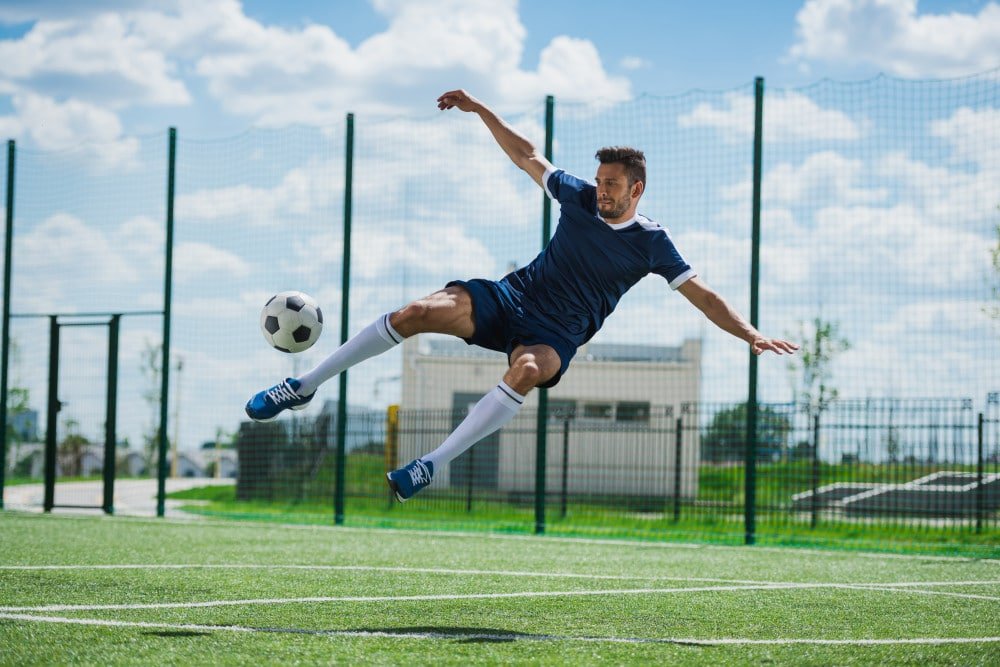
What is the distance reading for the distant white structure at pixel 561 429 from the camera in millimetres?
17562

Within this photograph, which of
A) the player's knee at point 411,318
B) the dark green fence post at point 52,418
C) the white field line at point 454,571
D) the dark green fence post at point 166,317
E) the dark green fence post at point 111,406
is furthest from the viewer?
the dark green fence post at point 52,418

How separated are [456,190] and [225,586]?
24.0ft

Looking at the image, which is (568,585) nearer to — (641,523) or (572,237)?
(572,237)

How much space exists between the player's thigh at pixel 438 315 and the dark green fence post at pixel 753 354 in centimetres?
540

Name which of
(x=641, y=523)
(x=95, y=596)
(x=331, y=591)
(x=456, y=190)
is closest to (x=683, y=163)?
(x=456, y=190)

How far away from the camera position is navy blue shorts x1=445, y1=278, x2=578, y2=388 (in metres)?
5.33

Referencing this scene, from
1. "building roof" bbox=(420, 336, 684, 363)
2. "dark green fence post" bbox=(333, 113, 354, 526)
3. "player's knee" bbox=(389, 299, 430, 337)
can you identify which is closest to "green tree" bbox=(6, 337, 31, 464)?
"dark green fence post" bbox=(333, 113, 354, 526)

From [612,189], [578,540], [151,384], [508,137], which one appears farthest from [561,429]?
[612,189]

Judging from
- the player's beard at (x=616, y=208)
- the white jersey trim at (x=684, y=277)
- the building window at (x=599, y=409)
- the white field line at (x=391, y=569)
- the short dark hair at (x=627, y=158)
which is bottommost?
the white field line at (x=391, y=569)

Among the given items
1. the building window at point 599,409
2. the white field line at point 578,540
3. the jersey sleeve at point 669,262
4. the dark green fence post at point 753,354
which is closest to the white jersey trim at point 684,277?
the jersey sleeve at point 669,262

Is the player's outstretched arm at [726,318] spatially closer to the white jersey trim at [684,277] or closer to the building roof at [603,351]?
the white jersey trim at [684,277]

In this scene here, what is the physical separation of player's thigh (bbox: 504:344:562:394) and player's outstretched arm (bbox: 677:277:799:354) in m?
0.76

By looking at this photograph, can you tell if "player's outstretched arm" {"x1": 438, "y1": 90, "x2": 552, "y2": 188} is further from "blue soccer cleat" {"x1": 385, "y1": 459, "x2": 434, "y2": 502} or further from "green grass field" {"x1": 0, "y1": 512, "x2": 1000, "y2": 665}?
"green grass field" {"x1": 0, "y1": 512, "x2": 1000, "y2": 665}

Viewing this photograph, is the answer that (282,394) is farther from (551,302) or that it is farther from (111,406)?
(111,406)
